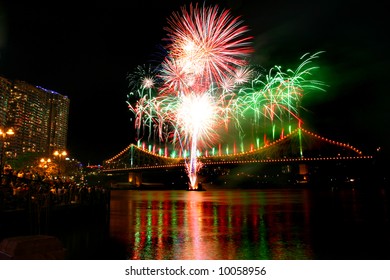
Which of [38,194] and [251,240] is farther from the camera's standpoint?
[38,194]

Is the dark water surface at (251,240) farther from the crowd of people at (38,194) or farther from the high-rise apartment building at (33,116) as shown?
the high-rise apartment building at (33,116)

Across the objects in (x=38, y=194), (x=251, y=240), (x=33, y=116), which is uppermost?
(x=33, y=116)

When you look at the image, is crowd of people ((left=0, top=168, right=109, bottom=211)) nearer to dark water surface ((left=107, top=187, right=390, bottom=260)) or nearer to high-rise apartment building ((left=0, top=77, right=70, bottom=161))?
dark water surface ((left=107, top=187, right=390, bottom=260))

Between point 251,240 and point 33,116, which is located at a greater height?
point 33,116

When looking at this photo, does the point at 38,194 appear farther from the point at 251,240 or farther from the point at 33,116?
the point at 33,116

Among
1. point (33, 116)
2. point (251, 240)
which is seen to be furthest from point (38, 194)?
point (33, 116)

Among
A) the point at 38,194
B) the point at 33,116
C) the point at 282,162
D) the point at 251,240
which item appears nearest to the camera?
the point at 251,240

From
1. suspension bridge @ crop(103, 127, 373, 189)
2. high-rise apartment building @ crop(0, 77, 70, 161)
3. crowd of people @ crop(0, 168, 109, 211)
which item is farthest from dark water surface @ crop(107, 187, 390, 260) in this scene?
high-rise apartment building @ crop(0, 77, 70, 161)

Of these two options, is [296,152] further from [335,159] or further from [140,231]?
[140,231]
